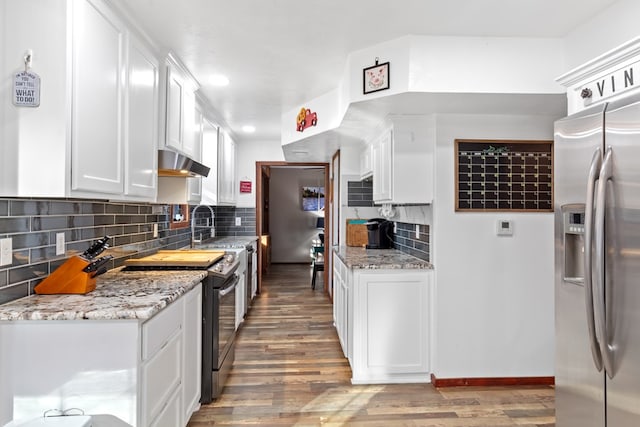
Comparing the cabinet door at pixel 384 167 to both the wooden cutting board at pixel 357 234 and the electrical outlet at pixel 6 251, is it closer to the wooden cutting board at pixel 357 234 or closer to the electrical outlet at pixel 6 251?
the wooden cutting board at pixel 357 234

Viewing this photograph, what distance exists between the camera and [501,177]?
115 inches

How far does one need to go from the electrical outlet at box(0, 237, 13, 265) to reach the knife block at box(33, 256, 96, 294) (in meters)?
0.19

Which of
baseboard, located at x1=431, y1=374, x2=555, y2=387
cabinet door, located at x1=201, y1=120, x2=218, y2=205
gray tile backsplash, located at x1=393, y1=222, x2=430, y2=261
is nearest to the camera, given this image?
baseboard, located at x1=431, y1=374, x2=555, y2=387

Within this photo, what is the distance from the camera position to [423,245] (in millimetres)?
3230

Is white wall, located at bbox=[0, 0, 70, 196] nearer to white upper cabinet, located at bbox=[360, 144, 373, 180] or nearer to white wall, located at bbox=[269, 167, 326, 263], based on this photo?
white upper cabinet, located at bbox=[360, 144, 373, 180]

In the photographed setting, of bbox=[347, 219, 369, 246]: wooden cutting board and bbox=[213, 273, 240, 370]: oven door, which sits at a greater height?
bbox=[347, 219, 369, 246]: wooden cutting board

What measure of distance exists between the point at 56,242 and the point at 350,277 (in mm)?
1926

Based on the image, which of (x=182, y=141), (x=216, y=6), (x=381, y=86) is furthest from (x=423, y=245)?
(x=216, y=6)

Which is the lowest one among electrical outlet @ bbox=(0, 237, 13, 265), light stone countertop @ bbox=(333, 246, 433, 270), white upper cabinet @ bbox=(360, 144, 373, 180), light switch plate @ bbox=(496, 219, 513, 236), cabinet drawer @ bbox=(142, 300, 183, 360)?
cabinet drawer @ bbox=(142, 300, 183, 360)

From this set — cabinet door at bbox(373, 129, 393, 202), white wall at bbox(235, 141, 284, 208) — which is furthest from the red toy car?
white wall at bbox(235, 141, 284, 208)

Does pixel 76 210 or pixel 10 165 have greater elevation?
pixel 10 165

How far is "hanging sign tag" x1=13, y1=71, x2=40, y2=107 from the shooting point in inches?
59.9

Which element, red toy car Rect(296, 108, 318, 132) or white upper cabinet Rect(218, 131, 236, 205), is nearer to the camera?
red toy car Rect(296, 108, 318, 132)

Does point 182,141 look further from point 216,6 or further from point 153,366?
point 153,366
